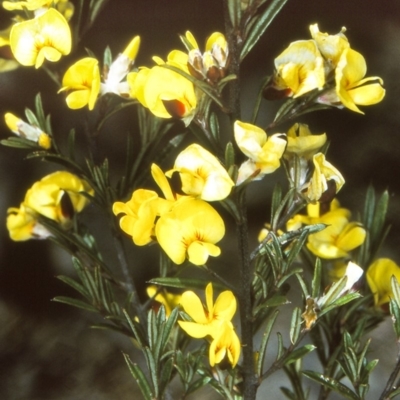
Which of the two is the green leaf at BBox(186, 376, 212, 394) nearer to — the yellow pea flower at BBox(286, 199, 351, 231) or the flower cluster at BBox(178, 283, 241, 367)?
the flower cluster at BBox(178, 283, 241, 367)

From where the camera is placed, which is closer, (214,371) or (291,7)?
(214,371)

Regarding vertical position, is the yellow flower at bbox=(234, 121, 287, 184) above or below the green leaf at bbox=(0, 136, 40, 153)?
above

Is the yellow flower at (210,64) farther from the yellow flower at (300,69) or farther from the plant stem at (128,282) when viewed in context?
the plant stem at (128,282)

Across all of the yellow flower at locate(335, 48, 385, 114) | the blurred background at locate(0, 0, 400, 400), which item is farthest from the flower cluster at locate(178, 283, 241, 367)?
the blurred background at locate(0, 0, 400, 400)

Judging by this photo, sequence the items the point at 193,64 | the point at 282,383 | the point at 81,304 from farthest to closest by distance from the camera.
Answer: the point at 282,383 < the point at 81,304 < the point at 193,64

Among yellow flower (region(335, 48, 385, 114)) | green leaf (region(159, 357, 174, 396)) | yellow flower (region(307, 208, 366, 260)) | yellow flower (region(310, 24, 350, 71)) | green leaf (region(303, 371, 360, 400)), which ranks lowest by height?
green leaf (region(303, 371, 360, 400))

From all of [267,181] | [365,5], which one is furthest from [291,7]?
[267,181]

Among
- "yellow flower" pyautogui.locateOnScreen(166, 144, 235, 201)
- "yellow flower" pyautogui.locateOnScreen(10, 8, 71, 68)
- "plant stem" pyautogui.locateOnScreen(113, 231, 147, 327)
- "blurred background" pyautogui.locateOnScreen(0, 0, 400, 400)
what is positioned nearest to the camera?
"yellow flower" pyautogui.locateOnScreen(166, 144, 235, 201)

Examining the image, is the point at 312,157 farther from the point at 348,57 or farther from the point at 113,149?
the point at 113,149
